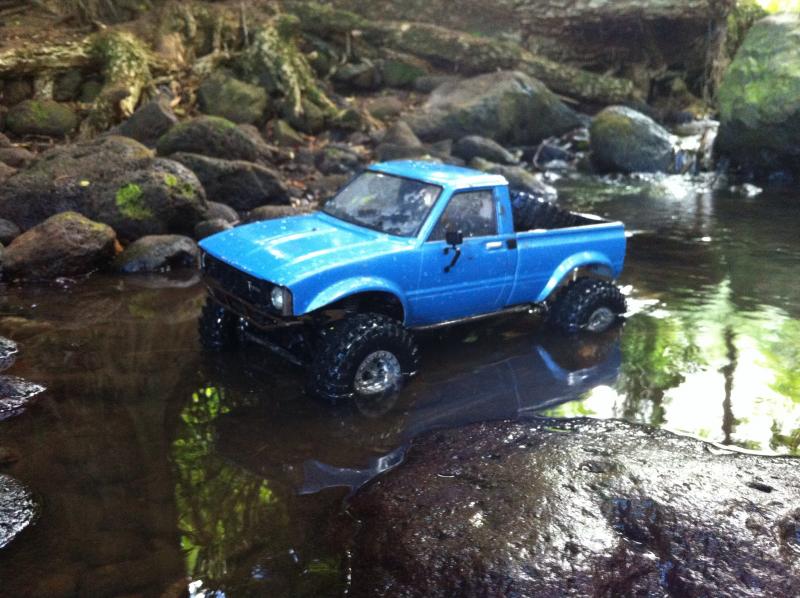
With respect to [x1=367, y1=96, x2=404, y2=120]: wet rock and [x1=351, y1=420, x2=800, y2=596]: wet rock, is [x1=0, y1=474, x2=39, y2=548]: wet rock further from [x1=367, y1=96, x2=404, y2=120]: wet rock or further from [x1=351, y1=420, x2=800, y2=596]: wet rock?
[x1=367, y1=96, x2=404, y2=120]: wet rock

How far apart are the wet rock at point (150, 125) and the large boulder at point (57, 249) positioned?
5243 millimetres

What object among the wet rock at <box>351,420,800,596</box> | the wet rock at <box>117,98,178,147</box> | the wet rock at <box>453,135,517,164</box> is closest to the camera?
the wet rock at <box>351,420,800,596</box>

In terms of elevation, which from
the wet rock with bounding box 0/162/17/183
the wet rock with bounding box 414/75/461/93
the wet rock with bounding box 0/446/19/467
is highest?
the wet rock with bounding box 414/75/461/93

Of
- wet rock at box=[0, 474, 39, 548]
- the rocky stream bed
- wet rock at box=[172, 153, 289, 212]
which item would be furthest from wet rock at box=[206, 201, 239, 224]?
wet rock at box=[0, 474, 39, 548]

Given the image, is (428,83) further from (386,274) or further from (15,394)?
(15,394)

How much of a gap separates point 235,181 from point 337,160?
12.8 ft

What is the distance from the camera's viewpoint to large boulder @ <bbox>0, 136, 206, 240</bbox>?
403 inches

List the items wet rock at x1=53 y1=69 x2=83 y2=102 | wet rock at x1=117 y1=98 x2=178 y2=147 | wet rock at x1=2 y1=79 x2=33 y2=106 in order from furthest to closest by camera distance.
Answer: wet rock at x1=53 y1=69 x2=83 y2=102 → wet rock at x1=2 y1=79 x2=33 y2=106 → wet rock at x1=117 y1=98 x2=178 y2=147

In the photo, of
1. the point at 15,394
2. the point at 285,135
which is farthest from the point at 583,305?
the point at 285,135

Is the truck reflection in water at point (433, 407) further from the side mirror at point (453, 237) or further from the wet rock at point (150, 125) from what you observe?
the wet rock at point (150, 125)

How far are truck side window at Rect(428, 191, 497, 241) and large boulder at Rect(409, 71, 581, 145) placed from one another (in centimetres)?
1186

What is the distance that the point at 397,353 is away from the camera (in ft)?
20.4

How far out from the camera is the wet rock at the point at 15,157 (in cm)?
1245

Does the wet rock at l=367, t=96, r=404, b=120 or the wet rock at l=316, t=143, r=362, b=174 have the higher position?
the wet rock at l=367, t=96, r=404, b=120
